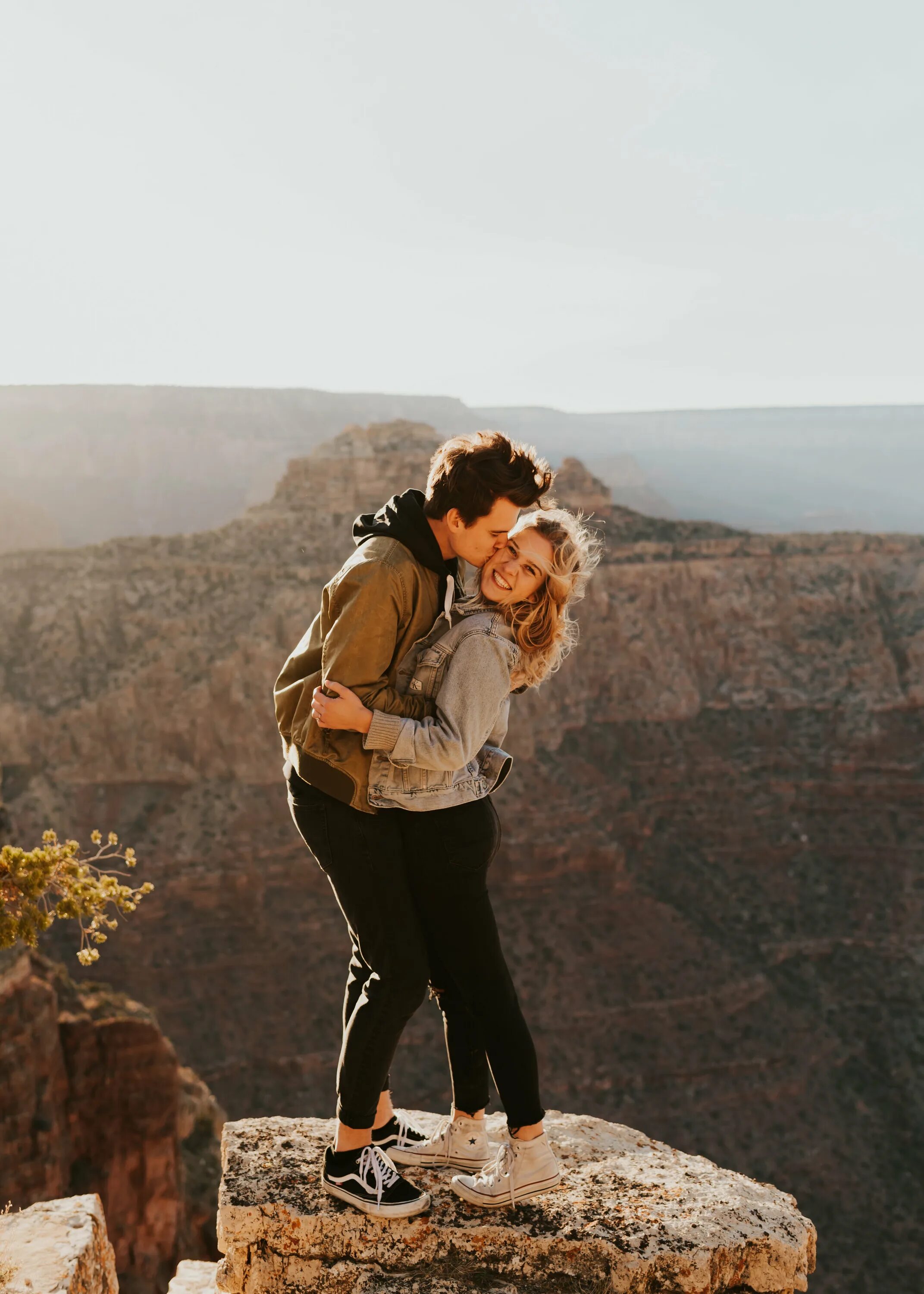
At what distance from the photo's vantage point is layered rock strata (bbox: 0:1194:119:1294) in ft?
19.0

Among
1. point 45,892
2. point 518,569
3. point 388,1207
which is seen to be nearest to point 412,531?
point 518,569

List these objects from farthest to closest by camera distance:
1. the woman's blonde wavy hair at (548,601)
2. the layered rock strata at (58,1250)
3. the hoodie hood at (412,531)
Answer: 1. the layered rock strata at (58,1250)
2. the woman's blonde wavy hair at (548,601)
3. the hoodie hood at (412,531)

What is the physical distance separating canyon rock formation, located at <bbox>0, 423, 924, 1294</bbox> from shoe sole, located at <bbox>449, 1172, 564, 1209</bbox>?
2653 cm

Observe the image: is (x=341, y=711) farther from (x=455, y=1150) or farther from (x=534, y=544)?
(x=455, y=1150)

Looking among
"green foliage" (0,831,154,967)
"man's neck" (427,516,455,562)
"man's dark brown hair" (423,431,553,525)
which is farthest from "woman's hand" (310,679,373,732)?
"green foliage" (0,831,154,967)

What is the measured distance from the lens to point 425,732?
4.33 meters

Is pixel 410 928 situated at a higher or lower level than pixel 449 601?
lower

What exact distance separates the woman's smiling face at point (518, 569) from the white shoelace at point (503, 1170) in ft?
8.38

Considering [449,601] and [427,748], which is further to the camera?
[449,601]

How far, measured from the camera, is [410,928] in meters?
4.63

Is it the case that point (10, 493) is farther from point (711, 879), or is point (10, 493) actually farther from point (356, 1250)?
point (356, 1250)

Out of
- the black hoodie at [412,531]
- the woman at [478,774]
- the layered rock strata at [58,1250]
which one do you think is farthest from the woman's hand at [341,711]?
the layered rock strata at [58,1250]

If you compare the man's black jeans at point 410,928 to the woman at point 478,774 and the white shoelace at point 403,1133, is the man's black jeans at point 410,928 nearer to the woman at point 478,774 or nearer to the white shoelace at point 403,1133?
the woman at point 478,774

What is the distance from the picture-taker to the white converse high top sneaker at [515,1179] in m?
4.84
